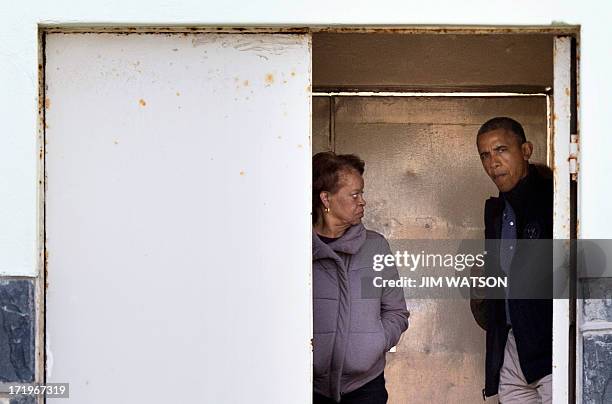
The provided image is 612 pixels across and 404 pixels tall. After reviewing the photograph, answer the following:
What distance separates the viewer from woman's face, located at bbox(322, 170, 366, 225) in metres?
4.98

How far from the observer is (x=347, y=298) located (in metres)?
4.77

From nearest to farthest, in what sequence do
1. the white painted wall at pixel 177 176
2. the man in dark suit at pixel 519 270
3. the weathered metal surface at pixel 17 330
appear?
the weathered metal surface at pixel 17 330 → the white painted wall at pixel 177 176 → the man in dark suit at pixel 519 270

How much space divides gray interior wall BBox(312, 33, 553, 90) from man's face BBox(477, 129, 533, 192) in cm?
43

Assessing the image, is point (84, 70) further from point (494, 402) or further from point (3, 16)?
point (494, 402)

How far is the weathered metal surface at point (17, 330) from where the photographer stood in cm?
345

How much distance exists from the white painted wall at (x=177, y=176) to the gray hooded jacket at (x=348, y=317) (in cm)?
117

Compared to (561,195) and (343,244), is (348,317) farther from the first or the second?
(561,195)

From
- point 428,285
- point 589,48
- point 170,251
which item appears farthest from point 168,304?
point 428,285

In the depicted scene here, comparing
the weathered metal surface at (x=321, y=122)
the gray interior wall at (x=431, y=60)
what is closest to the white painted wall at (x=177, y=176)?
the gray interior wall at (x=431, y=60)

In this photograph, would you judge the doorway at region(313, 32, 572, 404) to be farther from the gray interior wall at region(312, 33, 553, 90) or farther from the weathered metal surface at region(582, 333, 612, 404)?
the weathered metal surface at region(582, 333, 612, 404)

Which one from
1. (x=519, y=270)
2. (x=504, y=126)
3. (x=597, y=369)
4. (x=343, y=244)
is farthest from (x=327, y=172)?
(x=597, y=369)

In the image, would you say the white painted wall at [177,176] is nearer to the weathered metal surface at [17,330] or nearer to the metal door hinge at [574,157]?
the weathered metal surface at [17,330]

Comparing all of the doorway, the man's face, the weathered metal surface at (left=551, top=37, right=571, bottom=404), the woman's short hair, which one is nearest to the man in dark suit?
the man's face

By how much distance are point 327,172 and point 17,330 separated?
2.02 metres
